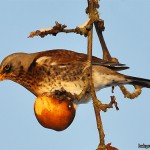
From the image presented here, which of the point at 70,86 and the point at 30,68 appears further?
the point at 30,68

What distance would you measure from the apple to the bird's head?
144 centimetres

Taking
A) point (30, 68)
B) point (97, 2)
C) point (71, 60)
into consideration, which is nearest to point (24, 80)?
point (30, 68)

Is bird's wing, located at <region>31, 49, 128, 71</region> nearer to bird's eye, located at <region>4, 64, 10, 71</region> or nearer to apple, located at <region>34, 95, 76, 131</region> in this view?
bird's eye, located at <region>4, 64, 10, 71</region>

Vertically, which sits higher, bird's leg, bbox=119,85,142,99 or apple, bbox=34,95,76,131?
bird's leg, bbox=119,85,142,99

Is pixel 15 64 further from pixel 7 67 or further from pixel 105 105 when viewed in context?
pixel 105 105

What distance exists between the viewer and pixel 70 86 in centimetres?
399

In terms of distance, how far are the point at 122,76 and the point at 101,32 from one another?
207cm

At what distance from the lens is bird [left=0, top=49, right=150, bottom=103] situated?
410 centimetres

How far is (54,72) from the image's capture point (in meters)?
4.28

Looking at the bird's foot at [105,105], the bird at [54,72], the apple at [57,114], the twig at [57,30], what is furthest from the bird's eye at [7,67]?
the bird's foot at [105,105]

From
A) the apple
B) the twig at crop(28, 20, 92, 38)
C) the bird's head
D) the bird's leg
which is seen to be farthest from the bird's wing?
the twig at crop(28, 20, 92, 38)

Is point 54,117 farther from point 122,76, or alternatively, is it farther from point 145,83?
point 122,76

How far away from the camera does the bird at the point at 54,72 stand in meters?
4.10

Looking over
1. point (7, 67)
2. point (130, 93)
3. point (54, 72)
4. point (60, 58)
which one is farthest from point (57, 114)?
point (60, 58)
